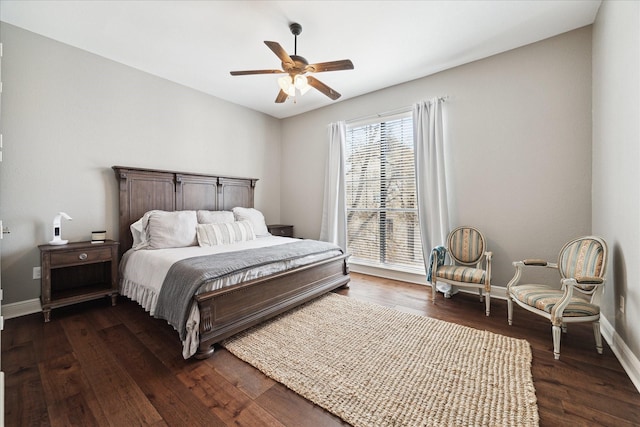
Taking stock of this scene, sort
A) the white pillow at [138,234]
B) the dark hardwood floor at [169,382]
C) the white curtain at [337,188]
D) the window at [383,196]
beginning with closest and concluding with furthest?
the dark hardwood floor at [169,382], the white pillow at [138,234], the window at [383,196], the white curtain at [337,188]

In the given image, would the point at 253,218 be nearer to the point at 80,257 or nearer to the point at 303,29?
the point at 80,257

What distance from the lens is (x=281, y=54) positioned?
Answer: 2.22m

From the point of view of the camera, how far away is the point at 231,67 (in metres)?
3.36

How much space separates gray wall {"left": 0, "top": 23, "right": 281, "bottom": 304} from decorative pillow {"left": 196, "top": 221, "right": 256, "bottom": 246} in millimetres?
1124

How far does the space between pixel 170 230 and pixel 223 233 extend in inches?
23.7

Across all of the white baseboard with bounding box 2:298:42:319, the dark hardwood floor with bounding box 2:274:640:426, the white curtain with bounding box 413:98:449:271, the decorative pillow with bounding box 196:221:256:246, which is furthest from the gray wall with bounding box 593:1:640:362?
the white baseboard with bounding box 2:298:42:319

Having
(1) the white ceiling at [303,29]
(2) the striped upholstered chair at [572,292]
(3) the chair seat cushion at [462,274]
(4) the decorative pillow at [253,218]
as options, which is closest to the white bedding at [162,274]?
(4) the decorative pillow at [253,218]

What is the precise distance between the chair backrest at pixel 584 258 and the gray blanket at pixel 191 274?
2.57 m

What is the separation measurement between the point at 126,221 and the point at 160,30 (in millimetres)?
2220

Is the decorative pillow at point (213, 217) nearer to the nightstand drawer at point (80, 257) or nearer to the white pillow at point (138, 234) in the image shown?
the white pillow at point (138, 234)

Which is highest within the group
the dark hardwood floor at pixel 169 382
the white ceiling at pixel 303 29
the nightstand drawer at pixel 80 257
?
the white ceiling at pixel 303 29

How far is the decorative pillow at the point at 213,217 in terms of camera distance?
363cm

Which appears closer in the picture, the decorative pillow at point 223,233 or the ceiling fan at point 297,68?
the ceiling fan at point 297,68

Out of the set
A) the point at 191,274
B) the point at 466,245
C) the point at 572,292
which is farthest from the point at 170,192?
the point at 572,292
